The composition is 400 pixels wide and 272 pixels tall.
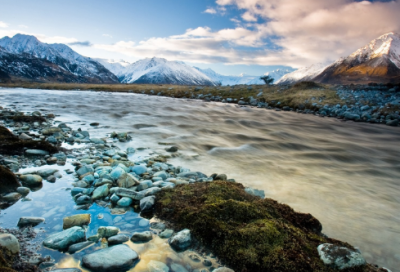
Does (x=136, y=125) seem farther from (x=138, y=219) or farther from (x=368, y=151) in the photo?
(x=368, y=151)

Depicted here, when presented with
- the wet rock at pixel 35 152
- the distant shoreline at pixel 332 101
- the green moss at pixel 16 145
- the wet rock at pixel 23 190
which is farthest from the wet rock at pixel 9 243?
the distant shoreline at pixel 332 101

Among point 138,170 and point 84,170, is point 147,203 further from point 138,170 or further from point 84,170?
point 84,170

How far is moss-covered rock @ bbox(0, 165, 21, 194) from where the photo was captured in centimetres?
484

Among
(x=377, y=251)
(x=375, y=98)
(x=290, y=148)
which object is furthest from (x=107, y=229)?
(x=375, y=98)

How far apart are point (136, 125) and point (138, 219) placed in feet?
38.3

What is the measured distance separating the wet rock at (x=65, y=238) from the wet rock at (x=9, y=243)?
0.37 meters

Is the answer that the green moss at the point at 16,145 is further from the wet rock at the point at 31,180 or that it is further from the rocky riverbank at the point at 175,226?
the wet rock at the point at 31,180

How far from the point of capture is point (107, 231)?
12.4 feet

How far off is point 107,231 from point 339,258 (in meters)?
3.46

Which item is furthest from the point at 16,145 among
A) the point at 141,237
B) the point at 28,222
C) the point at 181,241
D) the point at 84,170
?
the point at 181,241

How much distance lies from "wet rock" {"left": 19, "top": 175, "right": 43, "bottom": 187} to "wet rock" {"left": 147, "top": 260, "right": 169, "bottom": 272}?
152 inches

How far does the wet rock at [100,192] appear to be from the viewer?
16.4 feet

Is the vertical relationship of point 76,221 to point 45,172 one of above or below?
below

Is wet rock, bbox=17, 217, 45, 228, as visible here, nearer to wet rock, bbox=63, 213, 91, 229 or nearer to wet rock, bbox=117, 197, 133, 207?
wet rock, bbox=63, 213, 91, 229
